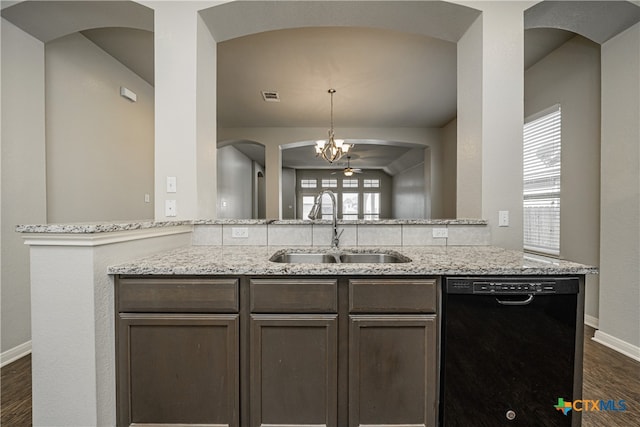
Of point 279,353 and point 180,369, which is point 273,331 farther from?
point 180,369

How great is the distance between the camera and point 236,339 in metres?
1.30

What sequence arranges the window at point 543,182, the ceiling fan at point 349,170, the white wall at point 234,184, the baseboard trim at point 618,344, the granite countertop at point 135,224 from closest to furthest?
1. the granite countertop at point 135,224
2. the baseboard trim at point 618,344
3. the window at point 543,182
4. the white wall at point 234,184
5. the ceiling fan at point 349,170

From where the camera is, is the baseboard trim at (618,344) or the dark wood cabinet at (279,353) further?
the baseboard trim at (618,344)

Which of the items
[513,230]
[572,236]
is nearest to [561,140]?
[572,236]

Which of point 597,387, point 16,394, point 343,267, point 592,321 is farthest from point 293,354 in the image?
point 592,321

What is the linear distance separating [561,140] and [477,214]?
195 cm

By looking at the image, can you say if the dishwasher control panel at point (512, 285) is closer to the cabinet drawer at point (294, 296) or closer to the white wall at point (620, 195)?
the cabinet drawer at point (294, 296)

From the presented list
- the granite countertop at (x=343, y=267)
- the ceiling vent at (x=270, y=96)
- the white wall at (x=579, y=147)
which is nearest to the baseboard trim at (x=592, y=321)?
the white wall at (x=579, y=147)

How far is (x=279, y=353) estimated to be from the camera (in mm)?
1303

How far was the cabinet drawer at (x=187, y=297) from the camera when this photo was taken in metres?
1.30

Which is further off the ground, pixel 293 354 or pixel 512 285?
pixel 512 285

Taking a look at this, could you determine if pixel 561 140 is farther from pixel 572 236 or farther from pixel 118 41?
pixel 118 41

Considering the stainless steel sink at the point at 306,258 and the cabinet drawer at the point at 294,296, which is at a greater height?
the stainless steel sink at the point at 306,258

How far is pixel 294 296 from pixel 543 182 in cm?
346
